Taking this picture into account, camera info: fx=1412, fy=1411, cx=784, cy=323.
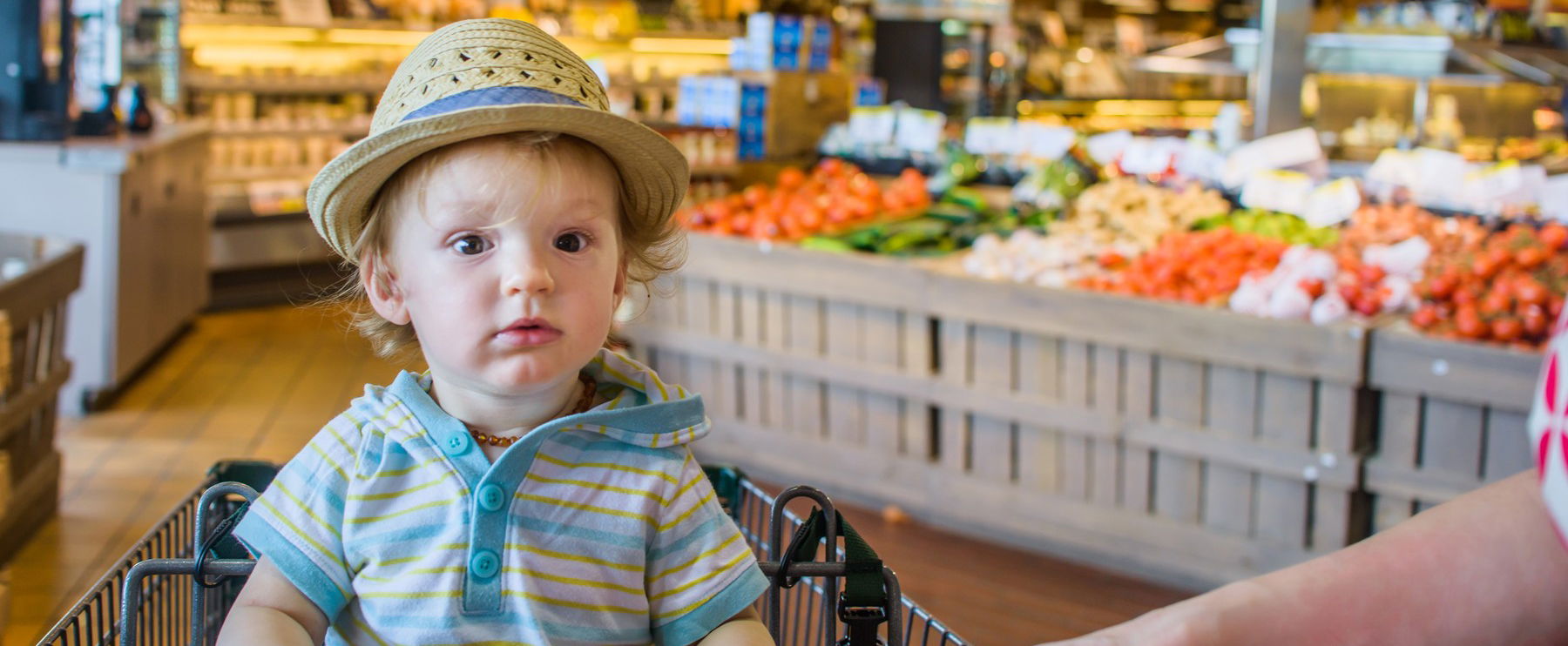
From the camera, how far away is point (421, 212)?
1327 millimetres

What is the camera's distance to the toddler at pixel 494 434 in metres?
1.29

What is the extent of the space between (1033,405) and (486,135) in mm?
2810

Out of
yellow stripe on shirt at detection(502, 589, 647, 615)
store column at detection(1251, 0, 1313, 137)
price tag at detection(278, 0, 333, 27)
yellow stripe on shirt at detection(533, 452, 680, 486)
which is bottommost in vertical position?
yellow stripe on shirt at detection(502, 589, 647, 615)

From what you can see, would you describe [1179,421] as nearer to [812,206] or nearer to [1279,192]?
[1279,192]

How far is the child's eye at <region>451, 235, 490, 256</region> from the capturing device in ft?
4.27

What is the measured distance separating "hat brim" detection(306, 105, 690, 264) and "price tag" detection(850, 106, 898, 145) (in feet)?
16.1

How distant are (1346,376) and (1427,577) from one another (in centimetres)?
244

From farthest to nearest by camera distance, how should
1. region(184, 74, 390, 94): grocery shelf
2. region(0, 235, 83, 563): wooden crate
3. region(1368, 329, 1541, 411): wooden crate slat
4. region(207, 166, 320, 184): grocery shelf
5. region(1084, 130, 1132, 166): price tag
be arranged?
region(207, 166, 320, 184): grocery shelf
region(184, 74, 390, 94): grocery shelf
region(1084, 130, 1132, 166): price tag
region(0, 235, 83, 563): wooden crate
region(1368, 329, 1541, 411): wooden crate slat

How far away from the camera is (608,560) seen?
1.35 metres

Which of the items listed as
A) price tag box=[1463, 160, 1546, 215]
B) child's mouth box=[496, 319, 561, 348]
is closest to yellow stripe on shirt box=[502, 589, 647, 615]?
child's mouth box=[496, 319, 561, 348]

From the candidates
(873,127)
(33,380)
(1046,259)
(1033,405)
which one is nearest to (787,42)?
(873,127)

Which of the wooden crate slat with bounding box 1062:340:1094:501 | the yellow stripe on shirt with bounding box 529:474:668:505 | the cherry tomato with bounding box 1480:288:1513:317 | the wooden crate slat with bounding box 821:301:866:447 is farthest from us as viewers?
the wooden crate slat with bounding box 821:301:866:447

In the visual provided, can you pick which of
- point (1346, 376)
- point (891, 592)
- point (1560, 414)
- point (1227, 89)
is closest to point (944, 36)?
point (1227, 89)

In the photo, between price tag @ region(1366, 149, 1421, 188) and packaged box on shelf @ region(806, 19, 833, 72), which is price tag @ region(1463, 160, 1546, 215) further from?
packaged box on shelf @ region(806, 19, 833, 72)
